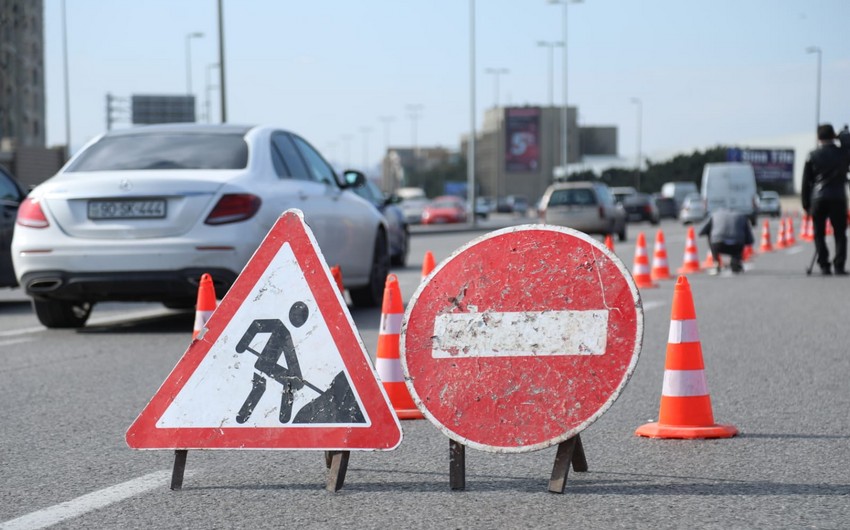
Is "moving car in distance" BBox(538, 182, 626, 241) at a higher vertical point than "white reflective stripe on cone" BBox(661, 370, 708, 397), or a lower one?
lower

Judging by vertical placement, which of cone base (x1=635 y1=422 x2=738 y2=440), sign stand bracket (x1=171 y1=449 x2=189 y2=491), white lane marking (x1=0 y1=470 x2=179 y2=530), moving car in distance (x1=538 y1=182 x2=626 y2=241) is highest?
sign stand bracket (x1=171 y1=449 x2=189 y2=491)

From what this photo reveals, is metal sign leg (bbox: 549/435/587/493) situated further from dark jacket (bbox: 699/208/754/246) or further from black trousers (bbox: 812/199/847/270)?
dark jacket (bbox: 699/208/754/246)

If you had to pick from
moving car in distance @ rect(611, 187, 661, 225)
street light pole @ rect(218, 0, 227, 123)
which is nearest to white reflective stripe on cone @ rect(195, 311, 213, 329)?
street light pole @ rect(218, 0, 227, 123)

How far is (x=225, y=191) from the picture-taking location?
10836mm

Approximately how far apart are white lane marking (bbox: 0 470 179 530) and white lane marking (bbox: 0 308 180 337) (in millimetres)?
6349

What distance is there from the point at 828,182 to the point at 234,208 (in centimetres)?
993

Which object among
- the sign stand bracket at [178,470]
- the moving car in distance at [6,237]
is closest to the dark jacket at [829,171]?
the moving car in distance at [6,237]

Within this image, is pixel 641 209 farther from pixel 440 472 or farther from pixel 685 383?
pixel 440 472

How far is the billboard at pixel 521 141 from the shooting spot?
16975 cm

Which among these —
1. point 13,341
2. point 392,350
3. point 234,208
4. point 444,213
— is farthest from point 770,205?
point 392,350

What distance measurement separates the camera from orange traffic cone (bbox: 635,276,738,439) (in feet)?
21.2

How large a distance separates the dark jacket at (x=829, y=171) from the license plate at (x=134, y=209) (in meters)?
10.1

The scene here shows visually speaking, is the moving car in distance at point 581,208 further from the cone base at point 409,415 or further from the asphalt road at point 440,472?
the cone base at point 409,415

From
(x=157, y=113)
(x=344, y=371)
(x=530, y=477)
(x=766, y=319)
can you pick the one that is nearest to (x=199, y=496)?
(x=344, y=371)
